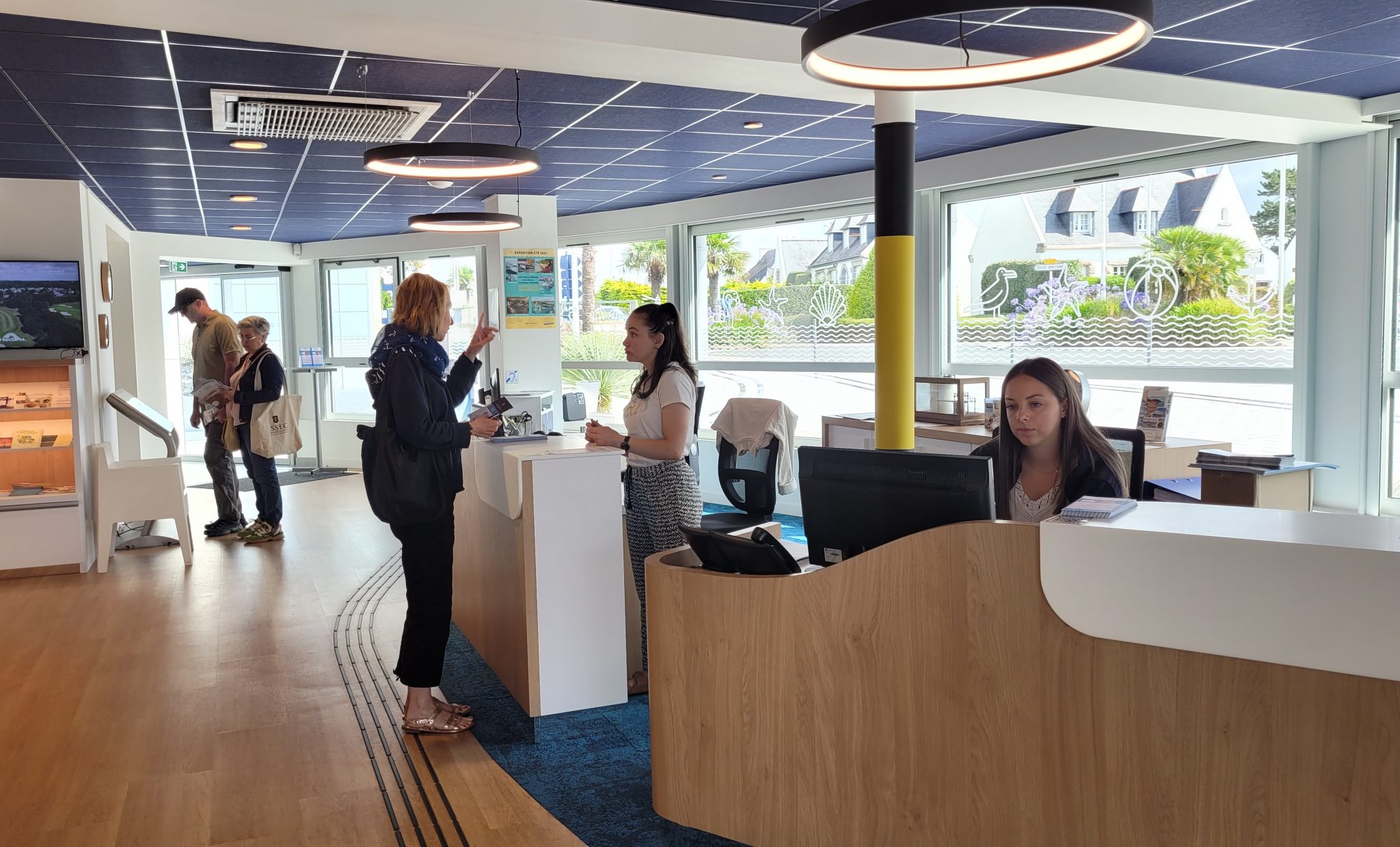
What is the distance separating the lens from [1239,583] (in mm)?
1893

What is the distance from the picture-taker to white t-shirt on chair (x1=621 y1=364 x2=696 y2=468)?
391cm

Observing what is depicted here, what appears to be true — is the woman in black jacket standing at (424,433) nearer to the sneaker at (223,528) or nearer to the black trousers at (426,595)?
the black trousers at (426,595)

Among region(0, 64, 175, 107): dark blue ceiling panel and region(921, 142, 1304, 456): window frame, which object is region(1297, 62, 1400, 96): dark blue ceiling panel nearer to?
region(921, 142, 1304, 456): window frame

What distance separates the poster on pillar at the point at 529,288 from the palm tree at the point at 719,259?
1.66m

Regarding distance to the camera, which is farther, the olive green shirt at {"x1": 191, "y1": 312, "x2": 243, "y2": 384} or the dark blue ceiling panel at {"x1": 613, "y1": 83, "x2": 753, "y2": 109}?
the olive green shirt at {"x1": 191, "y1": 312, "x2": 243, "y2": 384}

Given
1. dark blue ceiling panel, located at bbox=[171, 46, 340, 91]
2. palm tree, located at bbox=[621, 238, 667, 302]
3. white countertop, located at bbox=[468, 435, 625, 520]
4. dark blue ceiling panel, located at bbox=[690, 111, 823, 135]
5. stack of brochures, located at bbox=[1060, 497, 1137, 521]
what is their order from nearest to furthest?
stack of brochures, located at bbox=[1060, 497, 1137, 521] < white countertop, located at bbox=[468, 435, 625, 520] < dark blue ceiling panel, located at bbox=[171, 46, 340, 91] < dark blue ceiling panel, located at bbox=[690, 111, 823, 135] < palm tree, located at bbox=[621, 238, 667, 302]

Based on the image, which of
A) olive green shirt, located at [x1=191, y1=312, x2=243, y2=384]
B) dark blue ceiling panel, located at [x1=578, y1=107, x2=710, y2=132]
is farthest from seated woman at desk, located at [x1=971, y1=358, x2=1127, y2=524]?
olive green shirt, located at [x1=191, y1=312, x2=243, y2=384]

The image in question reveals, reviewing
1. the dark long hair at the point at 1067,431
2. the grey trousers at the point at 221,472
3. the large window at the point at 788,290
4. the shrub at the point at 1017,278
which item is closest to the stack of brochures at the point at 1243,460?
the dark long hair at the point at 1067,431

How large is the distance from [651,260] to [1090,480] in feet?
25.8

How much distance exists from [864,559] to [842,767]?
525mm

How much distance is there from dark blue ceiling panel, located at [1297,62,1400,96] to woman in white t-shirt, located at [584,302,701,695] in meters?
3.81

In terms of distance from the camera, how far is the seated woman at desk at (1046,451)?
2.87 metres

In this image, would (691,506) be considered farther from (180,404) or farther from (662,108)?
(180,404)

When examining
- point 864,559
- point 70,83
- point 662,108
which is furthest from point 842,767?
point 70,83
